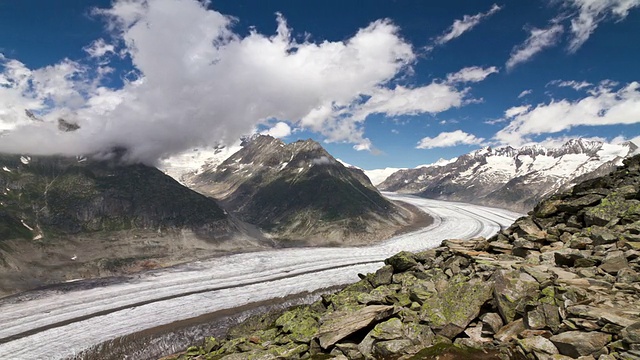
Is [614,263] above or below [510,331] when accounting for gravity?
above

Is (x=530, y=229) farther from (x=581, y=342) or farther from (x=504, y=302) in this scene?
(x=581, y=342)

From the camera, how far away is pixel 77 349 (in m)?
49.0

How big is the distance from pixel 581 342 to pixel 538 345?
1499 millimetres

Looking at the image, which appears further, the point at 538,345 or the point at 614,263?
the point at 614,263

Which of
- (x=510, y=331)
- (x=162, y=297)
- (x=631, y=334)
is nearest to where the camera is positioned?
(x=631, y=334)

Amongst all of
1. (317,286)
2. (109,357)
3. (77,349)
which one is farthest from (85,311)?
(317,286)

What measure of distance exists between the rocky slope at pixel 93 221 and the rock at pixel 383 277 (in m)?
86.8

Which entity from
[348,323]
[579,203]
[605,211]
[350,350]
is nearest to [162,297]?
[348,323]

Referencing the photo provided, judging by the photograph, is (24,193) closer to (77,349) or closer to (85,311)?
(85,311)

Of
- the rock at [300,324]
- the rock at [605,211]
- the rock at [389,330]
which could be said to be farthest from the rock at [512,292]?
the rock at [605,211]

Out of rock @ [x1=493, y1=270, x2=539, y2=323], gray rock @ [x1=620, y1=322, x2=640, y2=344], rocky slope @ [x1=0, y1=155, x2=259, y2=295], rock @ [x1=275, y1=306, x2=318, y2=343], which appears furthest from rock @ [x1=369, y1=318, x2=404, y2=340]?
rocky slope @ [x1=0, y1=155, x2=259, y2=295]

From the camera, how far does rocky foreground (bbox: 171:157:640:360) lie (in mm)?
14586

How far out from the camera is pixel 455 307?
18906mm

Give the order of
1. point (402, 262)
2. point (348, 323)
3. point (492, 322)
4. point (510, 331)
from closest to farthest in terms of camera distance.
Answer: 1. point (510, 331)
2. point (492, 322)
3. point (348, 323)
4. point (402, 262)
